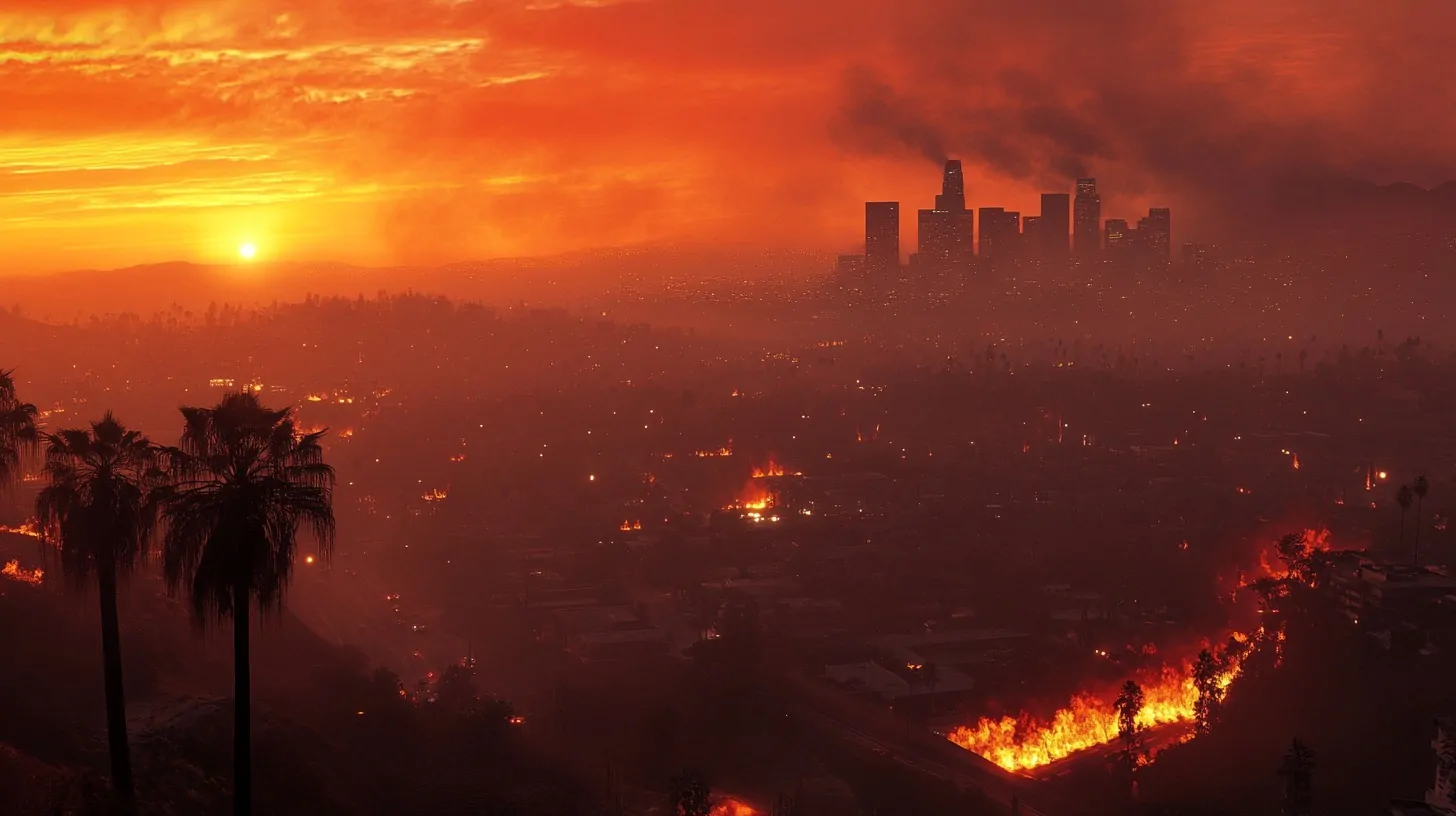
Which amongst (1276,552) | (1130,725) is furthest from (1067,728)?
(1276,552)

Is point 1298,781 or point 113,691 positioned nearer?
point 113,691

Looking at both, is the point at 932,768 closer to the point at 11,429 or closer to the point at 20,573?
the point at 20,573

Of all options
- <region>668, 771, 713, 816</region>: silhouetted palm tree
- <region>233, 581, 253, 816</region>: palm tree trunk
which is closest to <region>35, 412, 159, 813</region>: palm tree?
<region>233, 581, 253, 816</region>: palm tree trunk

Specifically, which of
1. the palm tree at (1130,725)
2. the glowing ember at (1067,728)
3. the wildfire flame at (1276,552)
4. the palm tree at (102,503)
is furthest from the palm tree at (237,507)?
the wildfire flame at (1276,552)

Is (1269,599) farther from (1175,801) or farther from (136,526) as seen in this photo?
(136,526)

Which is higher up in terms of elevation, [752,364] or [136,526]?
[752,364]

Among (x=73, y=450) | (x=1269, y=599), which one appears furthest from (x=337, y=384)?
(x=73, y=450)
